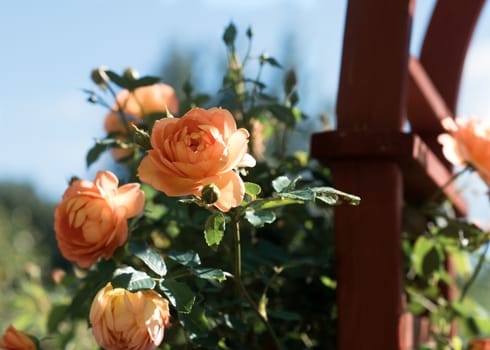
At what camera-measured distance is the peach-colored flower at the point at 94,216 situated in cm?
72

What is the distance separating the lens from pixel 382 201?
881 mm

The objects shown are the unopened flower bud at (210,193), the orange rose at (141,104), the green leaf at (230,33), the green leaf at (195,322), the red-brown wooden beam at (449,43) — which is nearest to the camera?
the unopened flower bud at (210,193)

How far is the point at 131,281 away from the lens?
0.65 meters

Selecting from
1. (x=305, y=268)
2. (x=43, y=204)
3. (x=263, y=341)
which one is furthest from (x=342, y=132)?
(x=43, y=204)

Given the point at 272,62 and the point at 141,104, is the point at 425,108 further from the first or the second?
the point at 141,104

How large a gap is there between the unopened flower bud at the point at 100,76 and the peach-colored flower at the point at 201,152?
0.32m

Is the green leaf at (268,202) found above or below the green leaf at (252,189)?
below

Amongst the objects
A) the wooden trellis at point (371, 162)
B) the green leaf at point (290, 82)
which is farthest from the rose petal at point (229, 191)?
the green leaf at point (290, 82)

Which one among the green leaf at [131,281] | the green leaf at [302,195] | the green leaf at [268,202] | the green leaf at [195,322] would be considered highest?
the green leaf at [302,195]

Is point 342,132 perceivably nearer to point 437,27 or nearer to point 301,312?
point 301,312

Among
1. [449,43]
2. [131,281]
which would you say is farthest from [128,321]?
[449,43]

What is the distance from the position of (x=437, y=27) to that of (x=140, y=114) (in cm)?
55

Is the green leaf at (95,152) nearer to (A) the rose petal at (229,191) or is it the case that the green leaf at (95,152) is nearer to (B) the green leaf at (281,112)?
(B) the green leaf at (281,112)

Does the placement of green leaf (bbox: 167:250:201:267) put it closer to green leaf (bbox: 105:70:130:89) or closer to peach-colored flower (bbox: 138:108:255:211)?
peach-colored flower (bbox: 138:108:255:211)
